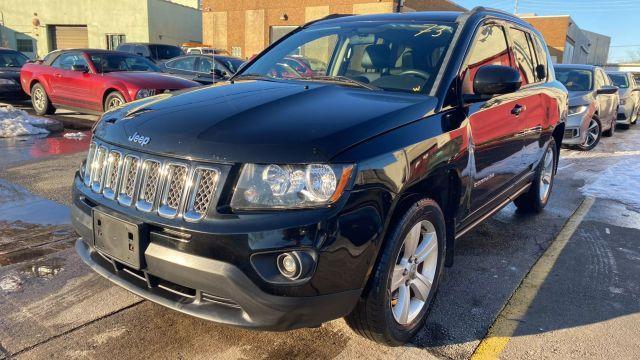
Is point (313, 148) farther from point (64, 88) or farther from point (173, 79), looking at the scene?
point (64, 88)

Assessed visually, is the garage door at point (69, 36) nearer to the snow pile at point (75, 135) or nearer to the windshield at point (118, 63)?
the windshield at point (118, 63)

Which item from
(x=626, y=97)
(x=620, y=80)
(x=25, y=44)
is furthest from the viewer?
(x=25, y=44)

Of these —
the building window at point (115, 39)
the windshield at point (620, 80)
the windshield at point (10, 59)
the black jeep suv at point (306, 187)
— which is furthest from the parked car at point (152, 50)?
the building window at point (115, 39)

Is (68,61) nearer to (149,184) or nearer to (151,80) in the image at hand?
(151,80)

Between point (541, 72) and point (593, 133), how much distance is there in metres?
6.60

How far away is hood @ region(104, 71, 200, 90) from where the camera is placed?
31.7 ft

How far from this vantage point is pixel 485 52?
3727 millimetres

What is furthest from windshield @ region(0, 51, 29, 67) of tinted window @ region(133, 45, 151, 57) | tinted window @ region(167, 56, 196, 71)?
tinted window @ region(133, 45, 151, 57)

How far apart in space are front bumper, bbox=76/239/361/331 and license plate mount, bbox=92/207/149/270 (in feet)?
0.19

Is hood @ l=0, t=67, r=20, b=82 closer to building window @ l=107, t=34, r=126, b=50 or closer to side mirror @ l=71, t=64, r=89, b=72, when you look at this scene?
side mirror @ l=71, t=64, r=89, b=72

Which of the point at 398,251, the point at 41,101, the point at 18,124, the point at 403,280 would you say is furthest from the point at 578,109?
the point at 41,101

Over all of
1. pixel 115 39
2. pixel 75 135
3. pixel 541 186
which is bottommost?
pixel 75 135

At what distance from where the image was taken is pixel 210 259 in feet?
7.29

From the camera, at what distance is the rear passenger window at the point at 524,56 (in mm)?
4453
